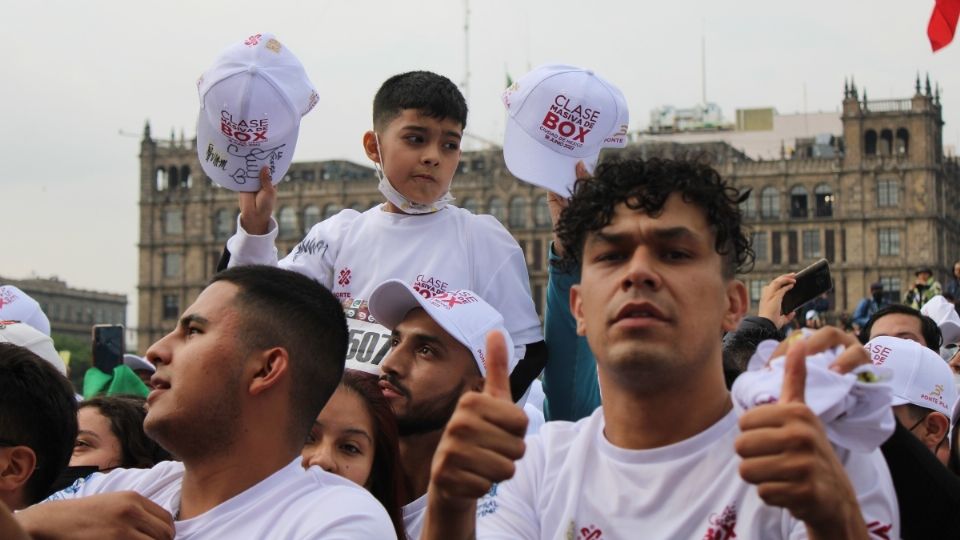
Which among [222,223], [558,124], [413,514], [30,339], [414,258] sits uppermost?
[222,223]

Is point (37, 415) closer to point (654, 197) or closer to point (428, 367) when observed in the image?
point (428, 367)

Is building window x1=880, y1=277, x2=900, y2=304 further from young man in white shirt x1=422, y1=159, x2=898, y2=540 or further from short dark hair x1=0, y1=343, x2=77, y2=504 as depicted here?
young man in white shirt x1=422, y1=159, x2=898, y2=540

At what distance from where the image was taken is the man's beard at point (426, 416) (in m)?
4.03

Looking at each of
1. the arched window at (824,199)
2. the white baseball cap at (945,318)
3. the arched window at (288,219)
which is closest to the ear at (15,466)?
the white baseball cap at (945,318)

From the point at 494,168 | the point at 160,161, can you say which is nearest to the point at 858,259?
the point at 494,168

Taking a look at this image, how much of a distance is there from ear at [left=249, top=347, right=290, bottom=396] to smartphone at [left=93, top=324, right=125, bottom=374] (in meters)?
4.79

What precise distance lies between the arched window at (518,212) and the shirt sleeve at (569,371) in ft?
238

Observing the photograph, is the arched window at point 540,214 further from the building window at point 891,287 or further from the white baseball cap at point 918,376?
the white baseball cap at point 918,376

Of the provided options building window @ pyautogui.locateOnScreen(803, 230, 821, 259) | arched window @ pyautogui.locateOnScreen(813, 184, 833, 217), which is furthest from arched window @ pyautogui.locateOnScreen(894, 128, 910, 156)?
building window @ pyautogui.locateOnScreen(803, 230, 821, 259)

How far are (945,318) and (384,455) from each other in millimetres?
5261

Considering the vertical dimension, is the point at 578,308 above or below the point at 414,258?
below

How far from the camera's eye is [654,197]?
282cm

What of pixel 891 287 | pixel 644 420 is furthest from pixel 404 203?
pixel 891 287

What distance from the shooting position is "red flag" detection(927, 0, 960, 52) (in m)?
5.27
